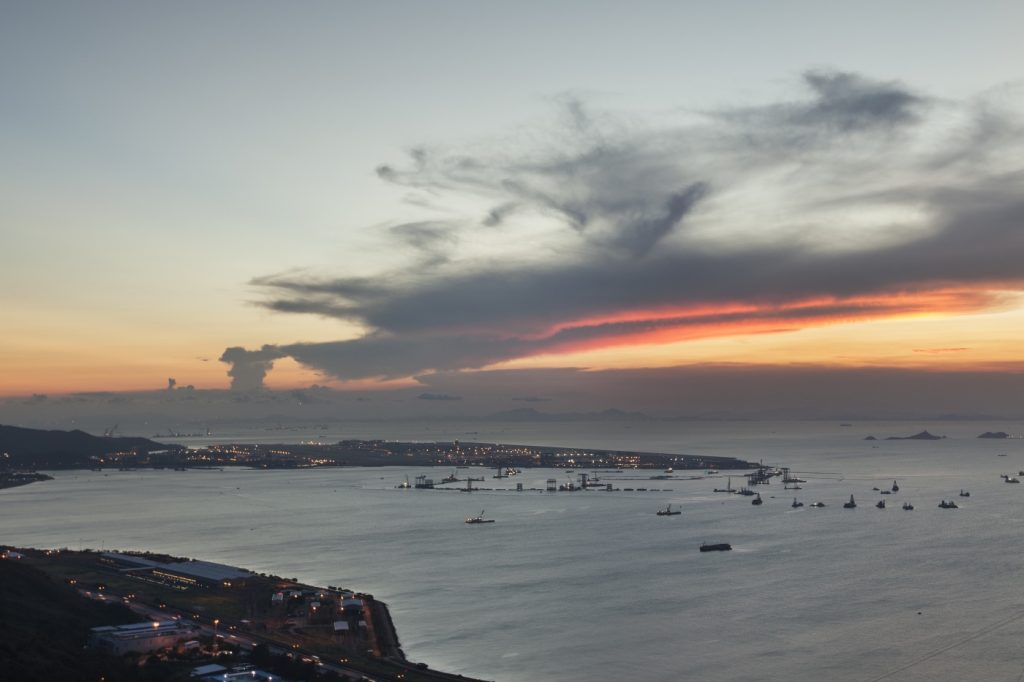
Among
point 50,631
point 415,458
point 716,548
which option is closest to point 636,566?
point 716,548

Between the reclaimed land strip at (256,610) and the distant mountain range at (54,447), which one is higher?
the distant mountain range at (54,447)

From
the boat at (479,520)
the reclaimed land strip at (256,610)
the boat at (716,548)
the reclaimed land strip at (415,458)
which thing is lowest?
the reclaimed land strip at (256,610)

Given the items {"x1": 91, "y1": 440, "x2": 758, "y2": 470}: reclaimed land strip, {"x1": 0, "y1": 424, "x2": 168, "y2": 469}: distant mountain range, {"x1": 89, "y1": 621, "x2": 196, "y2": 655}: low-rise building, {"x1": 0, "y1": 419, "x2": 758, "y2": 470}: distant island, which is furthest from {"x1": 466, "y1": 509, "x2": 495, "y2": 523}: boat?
{"x1": 0, "y1": 424, "x2": 168, "y2": 469}: distant mountain range

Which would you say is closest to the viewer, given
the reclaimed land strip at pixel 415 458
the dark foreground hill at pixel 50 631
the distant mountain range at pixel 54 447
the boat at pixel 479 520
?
the dark foreground hill at pixel 50 631

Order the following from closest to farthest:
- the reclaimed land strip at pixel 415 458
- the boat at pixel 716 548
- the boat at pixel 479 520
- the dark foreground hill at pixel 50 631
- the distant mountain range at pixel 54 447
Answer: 1. the dark foreground hill at pixel 50 631
2. the boat at pixel 716 548
3. the boat at pixel 479 520
4. the reclaimed land strip at pixel 415 458
5. the distant mountain range at pixel 54 447

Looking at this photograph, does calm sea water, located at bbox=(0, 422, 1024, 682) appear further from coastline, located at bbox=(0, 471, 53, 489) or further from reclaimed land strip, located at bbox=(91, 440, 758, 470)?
reclaimed land strip, located at bbox=(91, 440, 758, 470)

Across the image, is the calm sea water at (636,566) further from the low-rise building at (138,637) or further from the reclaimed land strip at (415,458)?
the reclaimed land strip at (415,458)

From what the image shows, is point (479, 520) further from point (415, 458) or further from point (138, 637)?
point (415, 458)

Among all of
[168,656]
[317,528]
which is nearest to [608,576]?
[168,656]

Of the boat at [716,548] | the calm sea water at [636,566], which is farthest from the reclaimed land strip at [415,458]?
the boat at [716,548]
